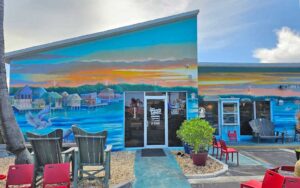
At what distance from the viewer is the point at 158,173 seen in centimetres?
755

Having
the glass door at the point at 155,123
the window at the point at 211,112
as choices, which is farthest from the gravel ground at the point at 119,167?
the window at the point at 211,112

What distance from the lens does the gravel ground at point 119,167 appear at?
6.46 m

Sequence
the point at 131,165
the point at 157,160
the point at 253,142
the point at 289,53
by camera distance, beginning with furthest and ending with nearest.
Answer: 1. the point at 289,53
2. the point at 253,142
3. the point at 157,160
4. the point at 131,165

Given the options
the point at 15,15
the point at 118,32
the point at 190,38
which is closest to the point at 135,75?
the point at 118,32

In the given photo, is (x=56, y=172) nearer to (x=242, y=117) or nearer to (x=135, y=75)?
(x=135, y=75)

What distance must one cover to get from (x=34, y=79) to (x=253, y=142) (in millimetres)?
11511

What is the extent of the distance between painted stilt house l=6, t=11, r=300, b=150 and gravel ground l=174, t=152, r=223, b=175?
2.70 metres

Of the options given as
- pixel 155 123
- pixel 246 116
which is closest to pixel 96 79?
pixel 155 123

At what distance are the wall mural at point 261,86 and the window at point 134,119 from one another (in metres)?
4.39

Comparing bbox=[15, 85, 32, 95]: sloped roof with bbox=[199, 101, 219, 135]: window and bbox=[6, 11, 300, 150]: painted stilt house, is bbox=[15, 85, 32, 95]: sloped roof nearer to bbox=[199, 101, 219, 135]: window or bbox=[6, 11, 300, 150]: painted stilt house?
bbox=[6, 11, 300, 150]: painted stilt house

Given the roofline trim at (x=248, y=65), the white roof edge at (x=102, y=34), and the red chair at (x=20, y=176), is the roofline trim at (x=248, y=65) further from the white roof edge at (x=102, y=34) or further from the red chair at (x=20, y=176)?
the red chair at (x=20, y=176)

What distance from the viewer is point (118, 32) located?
37.4ft

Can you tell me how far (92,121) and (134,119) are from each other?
1877mm

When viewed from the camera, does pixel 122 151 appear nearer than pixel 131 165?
No
